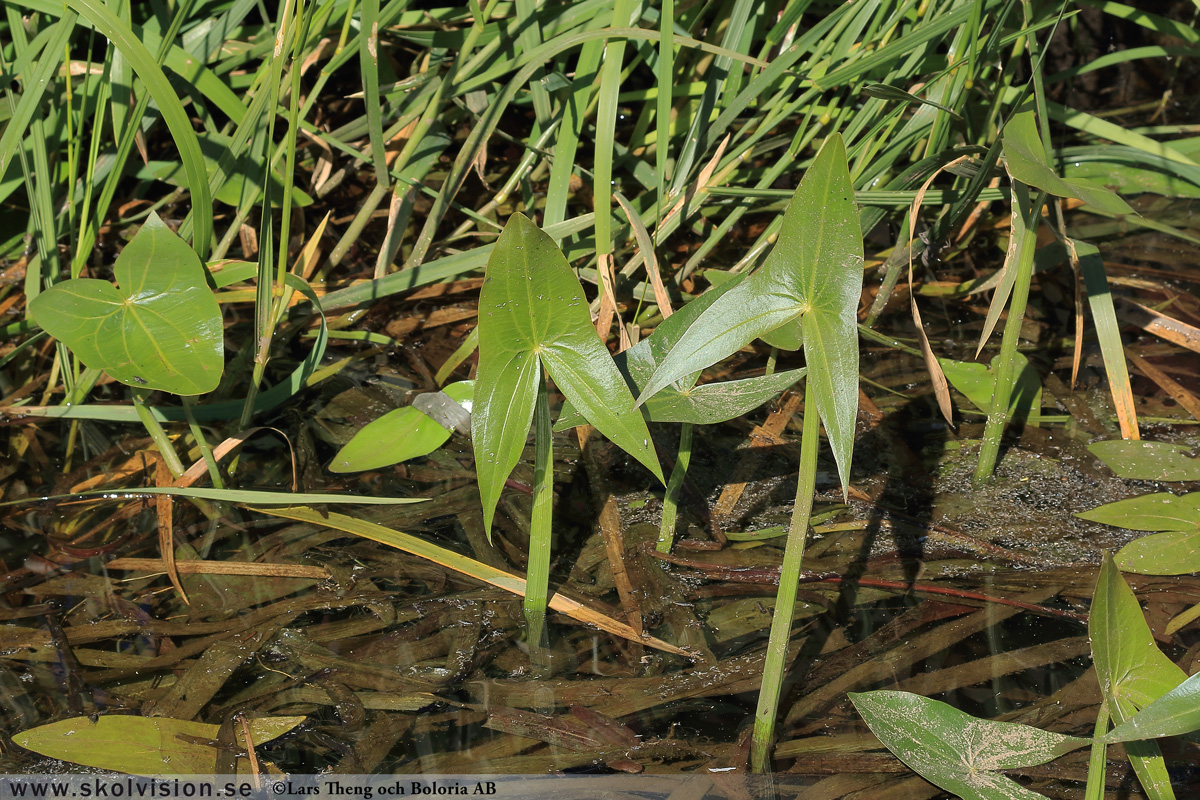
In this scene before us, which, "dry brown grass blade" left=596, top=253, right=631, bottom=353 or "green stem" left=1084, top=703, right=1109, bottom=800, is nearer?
"green stem" left=1084, top=703, right=1109, bottom=800

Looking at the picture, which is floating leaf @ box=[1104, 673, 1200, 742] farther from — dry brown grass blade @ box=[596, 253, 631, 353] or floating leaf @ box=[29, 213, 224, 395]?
floating leaf @ box=[29, 213, 224, 395]

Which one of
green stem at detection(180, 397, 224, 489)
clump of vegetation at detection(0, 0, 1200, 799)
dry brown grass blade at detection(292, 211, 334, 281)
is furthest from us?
dry brown grass blade at detection(292, 211, 334, 281)

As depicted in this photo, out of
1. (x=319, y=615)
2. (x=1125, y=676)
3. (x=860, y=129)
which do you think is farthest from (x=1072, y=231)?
(x=319, y=615)

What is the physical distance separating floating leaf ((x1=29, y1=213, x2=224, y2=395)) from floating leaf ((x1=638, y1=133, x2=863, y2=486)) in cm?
85

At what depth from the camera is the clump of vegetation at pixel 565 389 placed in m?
1.10

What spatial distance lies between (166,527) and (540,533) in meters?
0.72

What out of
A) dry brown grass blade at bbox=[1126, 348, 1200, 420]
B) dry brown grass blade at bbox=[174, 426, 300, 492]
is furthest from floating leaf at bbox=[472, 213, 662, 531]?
dry brown grass blade at bbox=[1126, 348, 1200, 420]

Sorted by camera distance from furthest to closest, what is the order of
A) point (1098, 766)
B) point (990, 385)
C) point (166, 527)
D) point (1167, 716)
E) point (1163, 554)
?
point (990, 385) < point (166, 527) < point (1163, 554) < point (1098, 766) < point (1167, 716)

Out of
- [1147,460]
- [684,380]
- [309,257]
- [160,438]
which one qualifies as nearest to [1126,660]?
[684,380]

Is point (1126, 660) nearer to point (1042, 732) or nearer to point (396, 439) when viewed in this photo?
point (1042, 732)

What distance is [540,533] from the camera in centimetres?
123

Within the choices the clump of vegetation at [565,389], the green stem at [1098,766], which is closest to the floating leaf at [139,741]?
the clump of vegetation at [565,389]

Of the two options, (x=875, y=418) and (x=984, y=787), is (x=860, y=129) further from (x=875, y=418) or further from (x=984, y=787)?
(x=984, y=787)

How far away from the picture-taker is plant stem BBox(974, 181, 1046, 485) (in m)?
1.41
